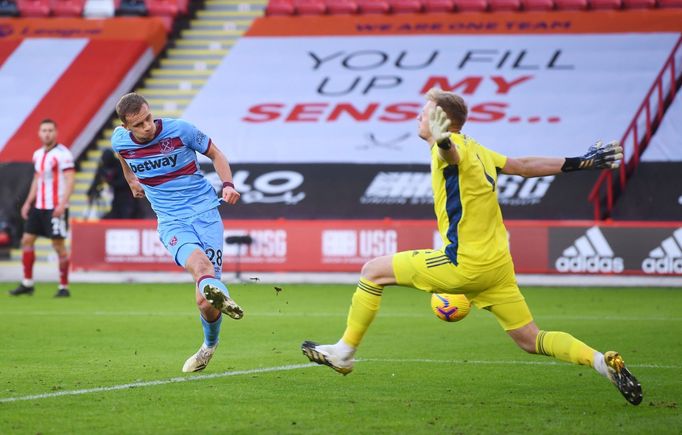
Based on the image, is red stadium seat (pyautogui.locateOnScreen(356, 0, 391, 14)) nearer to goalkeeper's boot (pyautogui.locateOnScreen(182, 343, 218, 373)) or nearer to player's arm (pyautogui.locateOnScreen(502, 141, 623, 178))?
goalkeeper's boot (pyautogui.locateOnScreen(182, 343, 218, 373))

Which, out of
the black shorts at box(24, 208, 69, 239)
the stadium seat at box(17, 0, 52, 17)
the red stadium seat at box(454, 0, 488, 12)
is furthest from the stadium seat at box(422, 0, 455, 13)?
the black shorts at box(24, 208, 69, 239)

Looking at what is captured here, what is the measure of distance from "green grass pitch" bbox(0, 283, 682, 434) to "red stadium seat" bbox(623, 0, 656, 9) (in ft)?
37.8

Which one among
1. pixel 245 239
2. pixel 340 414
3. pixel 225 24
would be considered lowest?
pixel 245 239

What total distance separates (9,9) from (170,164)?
68.6ft

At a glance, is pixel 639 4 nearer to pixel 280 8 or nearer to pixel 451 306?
pixel 280 8

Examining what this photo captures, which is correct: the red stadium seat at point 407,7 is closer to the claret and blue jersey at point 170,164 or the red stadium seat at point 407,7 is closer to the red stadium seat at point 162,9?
the red stadium seat at point 162,9

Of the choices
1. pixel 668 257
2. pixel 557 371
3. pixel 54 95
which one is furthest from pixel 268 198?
pixel 557 371

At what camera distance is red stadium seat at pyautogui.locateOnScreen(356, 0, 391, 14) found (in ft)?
88.1

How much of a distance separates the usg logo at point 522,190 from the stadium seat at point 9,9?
41.1ft

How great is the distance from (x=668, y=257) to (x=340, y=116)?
8005 mm

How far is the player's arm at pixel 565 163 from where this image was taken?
7727mm

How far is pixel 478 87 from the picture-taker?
24.9 m

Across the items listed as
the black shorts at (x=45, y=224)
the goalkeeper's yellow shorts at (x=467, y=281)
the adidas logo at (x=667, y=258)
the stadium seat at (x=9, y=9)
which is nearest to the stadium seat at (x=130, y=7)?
the stadium seat at (x=9, y=9)

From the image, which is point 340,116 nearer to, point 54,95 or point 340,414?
point 54,95
